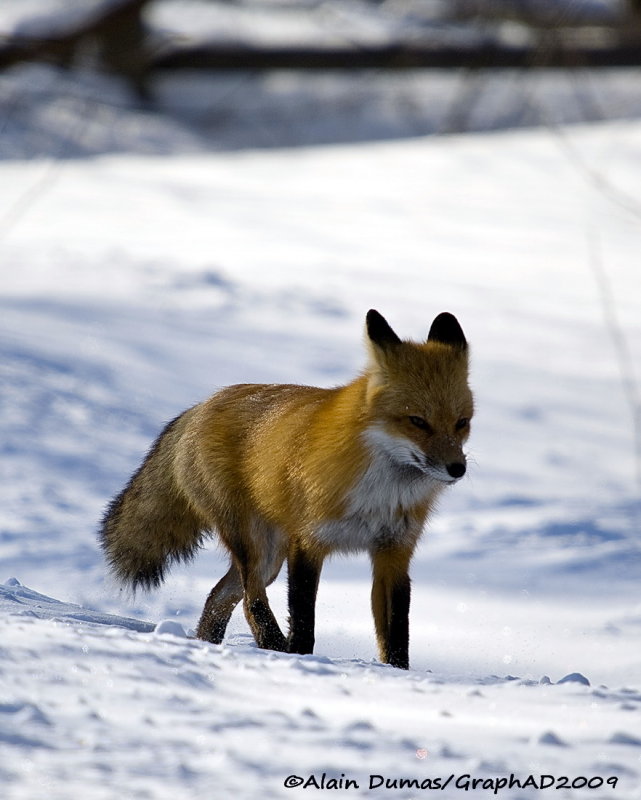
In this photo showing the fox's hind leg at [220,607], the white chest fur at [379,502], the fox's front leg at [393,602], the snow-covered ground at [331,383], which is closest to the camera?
the snow-covered ground at [331,383]

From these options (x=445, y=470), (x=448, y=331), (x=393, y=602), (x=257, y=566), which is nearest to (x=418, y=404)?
(x=445, y=470)

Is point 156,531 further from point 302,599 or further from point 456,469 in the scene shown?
point 456,469

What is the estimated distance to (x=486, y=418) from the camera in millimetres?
9578

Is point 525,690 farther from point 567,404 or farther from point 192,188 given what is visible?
point 192,188

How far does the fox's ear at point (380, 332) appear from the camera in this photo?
4.12 metres

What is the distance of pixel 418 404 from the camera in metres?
3.93

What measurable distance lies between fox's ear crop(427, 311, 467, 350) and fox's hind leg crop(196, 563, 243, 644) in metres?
1.29

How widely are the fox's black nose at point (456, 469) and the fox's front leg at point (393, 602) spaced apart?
50 cm

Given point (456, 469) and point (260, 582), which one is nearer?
point (456, 469)

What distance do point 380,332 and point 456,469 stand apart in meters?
0.66

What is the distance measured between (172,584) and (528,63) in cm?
326

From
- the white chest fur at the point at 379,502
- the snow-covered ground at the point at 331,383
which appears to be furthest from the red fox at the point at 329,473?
the snow-covered ground at the point at 331,383

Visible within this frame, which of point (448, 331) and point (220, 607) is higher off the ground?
point (448, 331)

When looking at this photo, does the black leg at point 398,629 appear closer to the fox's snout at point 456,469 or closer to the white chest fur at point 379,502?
the white chest fur at point 379,502
